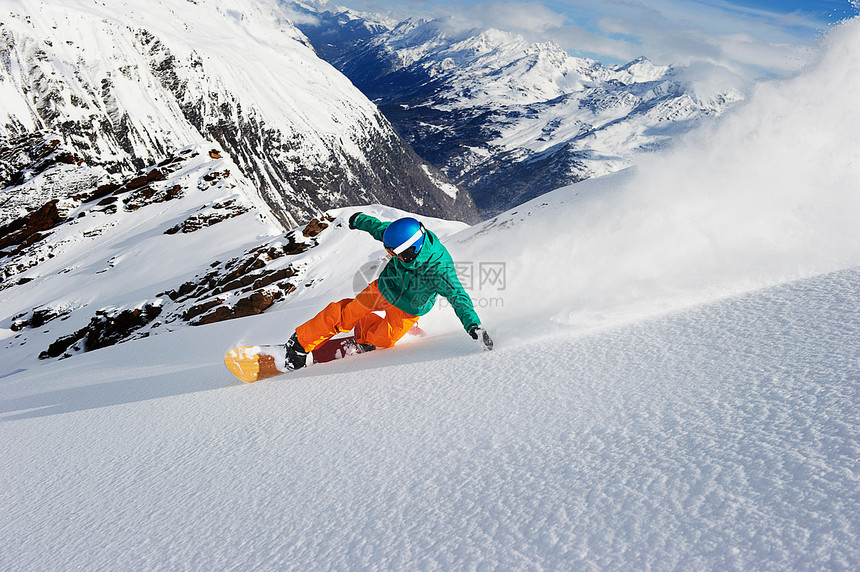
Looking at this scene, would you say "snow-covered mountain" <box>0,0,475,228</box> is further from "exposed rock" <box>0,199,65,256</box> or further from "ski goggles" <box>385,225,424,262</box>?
"ski goggles" <box>385,225,424,262</box>

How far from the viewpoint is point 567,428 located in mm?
1876

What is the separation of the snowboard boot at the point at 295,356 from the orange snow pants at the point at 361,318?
0.23 ft

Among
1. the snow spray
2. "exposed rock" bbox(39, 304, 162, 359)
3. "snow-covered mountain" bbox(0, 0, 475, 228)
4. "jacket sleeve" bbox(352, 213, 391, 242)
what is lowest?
"exposed rock" bbox(39, 304, 162, 359)

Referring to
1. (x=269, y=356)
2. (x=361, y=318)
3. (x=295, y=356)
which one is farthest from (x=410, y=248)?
(x=269, y=356)

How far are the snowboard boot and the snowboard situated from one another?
0.04 metres

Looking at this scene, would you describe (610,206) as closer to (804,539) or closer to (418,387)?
(418,387)

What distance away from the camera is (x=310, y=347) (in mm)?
4023

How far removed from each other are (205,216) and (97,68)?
89.9 metres

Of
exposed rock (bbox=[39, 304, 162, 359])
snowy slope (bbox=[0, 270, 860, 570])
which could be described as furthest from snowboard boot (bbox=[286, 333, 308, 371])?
exposed rock (bbox=[39, 304, 162, 359])

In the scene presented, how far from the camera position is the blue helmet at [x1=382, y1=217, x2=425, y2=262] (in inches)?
145

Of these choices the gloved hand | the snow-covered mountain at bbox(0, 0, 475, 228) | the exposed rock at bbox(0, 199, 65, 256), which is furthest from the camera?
the snow-covered mountain at bbox(0, 0, 475, 228)

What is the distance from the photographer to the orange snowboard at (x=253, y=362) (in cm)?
377

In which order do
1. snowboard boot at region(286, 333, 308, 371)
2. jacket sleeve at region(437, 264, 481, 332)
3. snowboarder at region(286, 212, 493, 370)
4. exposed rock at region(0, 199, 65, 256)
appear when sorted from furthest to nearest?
exposed rock at region(0, 199, 65, 256) → snowboard boot at region(286, 333, 308, 371) → snowboarder at region(286, 212, 493, 370) → jacket sleeve at region(437, 264, 481, 332)

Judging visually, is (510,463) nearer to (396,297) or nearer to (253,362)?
(396,297)
